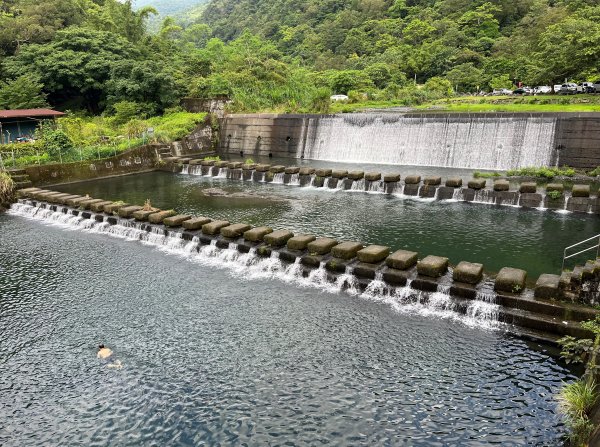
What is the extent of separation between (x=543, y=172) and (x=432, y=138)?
8046 millimetres

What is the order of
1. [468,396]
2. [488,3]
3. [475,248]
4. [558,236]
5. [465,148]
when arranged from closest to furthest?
[468,396] → [475,248] → [558,236] → [465,148] → [488,3]

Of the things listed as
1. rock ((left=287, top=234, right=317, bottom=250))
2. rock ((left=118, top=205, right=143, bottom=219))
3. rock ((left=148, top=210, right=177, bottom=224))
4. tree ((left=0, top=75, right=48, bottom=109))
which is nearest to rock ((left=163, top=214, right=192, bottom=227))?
rock ((left=148, top=210, right=177, bottom=224))

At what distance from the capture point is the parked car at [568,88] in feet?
149

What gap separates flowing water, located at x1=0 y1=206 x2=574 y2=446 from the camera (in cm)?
809

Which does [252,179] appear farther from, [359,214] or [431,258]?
[431,258]

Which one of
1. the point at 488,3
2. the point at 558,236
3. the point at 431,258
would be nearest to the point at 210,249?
the point at 431,258

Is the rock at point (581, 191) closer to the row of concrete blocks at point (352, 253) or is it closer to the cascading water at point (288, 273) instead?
the row of concrete blocks at point (352, 253)

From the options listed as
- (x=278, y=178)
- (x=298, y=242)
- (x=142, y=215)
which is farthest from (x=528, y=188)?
(x=142, y=215)

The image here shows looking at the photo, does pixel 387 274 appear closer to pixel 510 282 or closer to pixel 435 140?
pixel 510 282

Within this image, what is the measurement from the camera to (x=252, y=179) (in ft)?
102

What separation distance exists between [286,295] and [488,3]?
273 feet

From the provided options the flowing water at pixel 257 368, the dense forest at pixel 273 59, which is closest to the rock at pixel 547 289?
the flowing water at pixel 257 368

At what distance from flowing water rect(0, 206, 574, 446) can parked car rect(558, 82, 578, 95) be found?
43244 mm

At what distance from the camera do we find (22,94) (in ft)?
145
